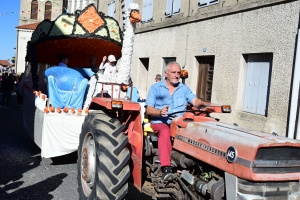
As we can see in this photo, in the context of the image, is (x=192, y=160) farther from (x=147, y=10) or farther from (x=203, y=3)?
(x=147, y=10)

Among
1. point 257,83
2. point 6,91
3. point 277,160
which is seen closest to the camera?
point 277,160

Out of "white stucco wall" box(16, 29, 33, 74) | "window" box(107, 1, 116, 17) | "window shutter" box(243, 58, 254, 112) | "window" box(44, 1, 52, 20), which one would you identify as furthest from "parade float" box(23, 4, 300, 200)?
"window" box(44, 1, 52, 20)

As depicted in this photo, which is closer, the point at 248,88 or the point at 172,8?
the point at 248,88

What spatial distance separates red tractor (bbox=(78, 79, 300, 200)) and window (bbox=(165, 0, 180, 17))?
26.3 ft

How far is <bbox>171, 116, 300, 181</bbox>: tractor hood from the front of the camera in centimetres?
259

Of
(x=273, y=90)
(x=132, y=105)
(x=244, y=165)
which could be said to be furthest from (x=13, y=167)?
(x=273, y=90)

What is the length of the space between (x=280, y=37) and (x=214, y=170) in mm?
5517

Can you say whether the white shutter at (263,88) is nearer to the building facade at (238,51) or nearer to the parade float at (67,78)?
the building facade at (238,51)

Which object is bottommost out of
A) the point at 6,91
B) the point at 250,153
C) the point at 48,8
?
the point at 6,91

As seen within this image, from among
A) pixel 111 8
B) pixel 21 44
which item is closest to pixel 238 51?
pixel 111 8

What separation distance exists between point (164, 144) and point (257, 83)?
219 inches

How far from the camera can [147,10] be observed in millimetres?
14047

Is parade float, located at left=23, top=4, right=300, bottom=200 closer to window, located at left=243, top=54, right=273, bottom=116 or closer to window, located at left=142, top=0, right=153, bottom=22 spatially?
window, located at left=243, top=54, right=273, bottom=116

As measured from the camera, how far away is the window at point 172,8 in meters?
11.9
